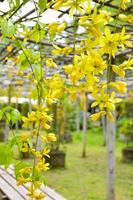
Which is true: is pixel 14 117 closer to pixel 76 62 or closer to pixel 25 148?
pixel 25 148

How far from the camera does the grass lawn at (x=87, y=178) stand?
A: 21.2ft

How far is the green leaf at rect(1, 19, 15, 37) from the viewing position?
0.96 m

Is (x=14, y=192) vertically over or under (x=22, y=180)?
under

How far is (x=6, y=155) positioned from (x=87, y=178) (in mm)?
6845

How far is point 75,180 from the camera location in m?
7.59

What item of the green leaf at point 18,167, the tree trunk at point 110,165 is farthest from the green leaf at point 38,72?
the tree trunk at point 110,165

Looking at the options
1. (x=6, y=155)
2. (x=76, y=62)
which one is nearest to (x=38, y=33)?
(x=76, y=62)

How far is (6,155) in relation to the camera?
108 centimetres

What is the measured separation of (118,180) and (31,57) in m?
6.70

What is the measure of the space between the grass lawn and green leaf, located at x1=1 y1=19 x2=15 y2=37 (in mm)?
4944

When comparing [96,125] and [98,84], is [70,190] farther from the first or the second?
[96,125]

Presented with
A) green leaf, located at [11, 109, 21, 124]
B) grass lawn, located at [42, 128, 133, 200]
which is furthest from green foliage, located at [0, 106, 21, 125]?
grass lawn, located at [42, 128, 133, 200]

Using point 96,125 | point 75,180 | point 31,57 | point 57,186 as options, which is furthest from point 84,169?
point 96,125

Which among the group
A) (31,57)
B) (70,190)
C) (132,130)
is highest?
(31,57)
